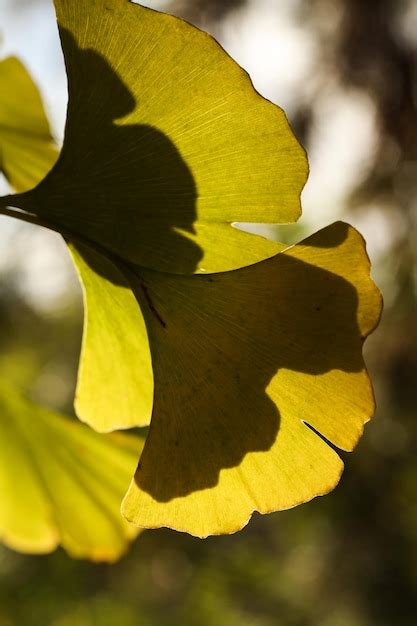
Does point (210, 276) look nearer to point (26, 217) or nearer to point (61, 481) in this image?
point (26, 217)

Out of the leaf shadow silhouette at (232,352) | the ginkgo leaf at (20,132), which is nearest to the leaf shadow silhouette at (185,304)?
the leaf shadow silhouette at (232,352)

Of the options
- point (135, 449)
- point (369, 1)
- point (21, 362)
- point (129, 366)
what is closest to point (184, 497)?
point (129, 366)

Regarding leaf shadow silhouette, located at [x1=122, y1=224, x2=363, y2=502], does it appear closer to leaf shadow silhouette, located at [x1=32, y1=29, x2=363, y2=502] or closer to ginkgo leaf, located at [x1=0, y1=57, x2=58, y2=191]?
leaf shadow silhouette, located at [x1=32, y1=29, x2=363, y2=502]

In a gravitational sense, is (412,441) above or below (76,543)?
below

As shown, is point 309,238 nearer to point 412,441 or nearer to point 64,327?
point 412,441

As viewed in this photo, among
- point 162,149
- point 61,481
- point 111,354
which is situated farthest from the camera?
point 61,481

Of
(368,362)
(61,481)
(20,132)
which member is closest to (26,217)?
(20,132)
